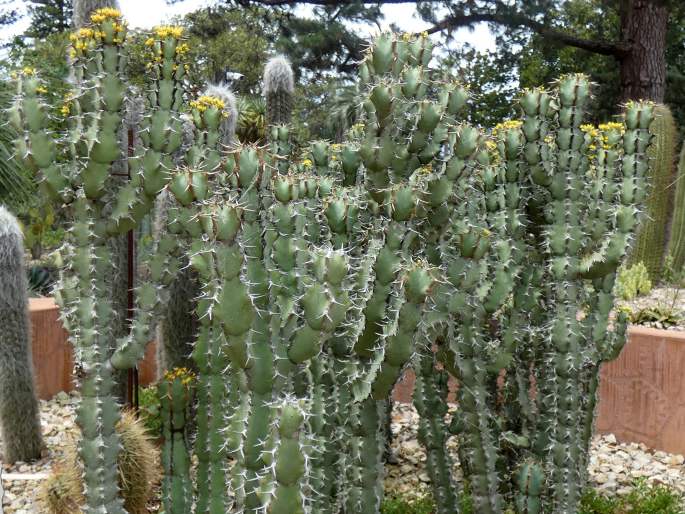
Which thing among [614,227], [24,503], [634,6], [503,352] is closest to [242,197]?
[503,352]

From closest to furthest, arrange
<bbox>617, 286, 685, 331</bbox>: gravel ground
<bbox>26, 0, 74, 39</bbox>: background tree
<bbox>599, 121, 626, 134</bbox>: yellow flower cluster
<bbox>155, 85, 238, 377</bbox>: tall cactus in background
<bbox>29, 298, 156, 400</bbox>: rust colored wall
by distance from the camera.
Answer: <bbox>599, 121, 626, 134</bbox>: yellow flower cluster
<bbox>155, 85, 238, 377</bbox>: tall cactus in background
<bbox>617, 286, 685, 331</bbox>: gravel ground
<bbox>29, 298, 156, 400</bbox>: rust colored wall
<bbox>26, 0, 74, 39</bbox>: background tree

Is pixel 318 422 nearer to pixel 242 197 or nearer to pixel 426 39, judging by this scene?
pixel 242 197

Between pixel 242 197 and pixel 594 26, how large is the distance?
18652 millimetres

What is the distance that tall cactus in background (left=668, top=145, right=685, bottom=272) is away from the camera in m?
8.54

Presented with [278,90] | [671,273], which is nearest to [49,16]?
[278,90]

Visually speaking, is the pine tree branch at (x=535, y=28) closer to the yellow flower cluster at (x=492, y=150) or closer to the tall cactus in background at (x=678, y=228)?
the tall cactus in background at (x=678, y=228)

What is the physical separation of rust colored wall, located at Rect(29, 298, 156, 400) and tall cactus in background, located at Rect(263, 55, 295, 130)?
4.55 metres

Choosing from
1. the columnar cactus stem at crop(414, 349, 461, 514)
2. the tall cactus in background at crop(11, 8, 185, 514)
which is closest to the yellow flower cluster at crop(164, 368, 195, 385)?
the tall cactus in background at crop(11, 8, 185, 514)

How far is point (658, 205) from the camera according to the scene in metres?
8.67

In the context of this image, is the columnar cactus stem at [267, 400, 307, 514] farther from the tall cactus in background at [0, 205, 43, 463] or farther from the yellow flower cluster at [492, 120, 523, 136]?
the tall cactus in background at [0, 205, 43, 463]

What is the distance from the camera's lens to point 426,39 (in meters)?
2.94

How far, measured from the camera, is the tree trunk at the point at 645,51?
1043 centimetres

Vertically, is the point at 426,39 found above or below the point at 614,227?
above

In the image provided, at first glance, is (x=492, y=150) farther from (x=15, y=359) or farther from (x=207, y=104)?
(x=15, y=359)
